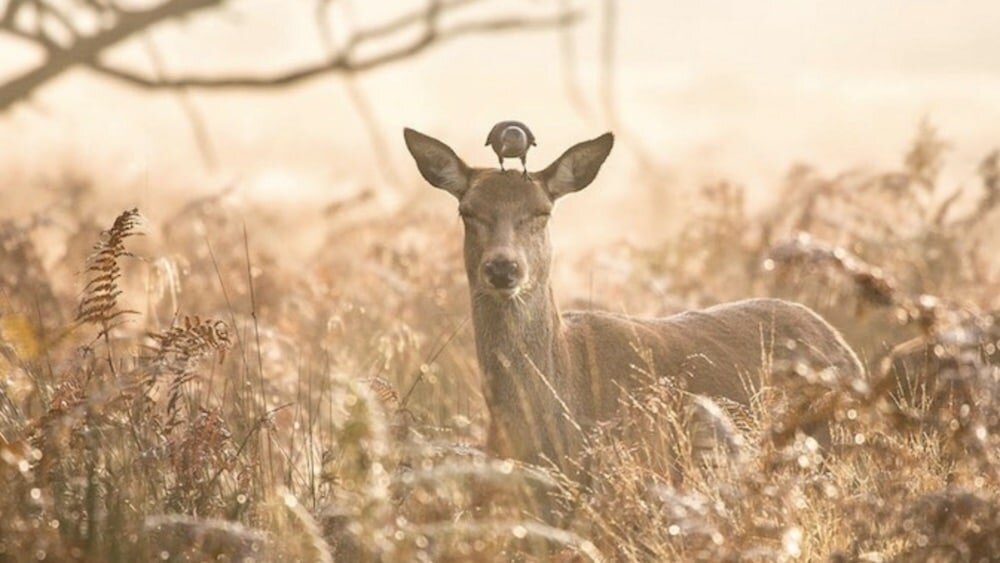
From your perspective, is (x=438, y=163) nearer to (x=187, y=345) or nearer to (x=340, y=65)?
(x=187, y=345)

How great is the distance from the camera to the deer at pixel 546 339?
7.03 meters

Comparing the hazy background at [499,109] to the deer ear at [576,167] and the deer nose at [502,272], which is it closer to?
the deer ear at [576,167]

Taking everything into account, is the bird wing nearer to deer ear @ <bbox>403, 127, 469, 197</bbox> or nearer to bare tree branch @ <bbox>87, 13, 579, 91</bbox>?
deer ear @ <bbox>403, 127, 469, 197</bbox>

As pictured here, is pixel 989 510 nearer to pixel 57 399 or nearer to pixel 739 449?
pixel 739 449

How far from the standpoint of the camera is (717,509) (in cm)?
533

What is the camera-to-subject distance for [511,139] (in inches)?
284

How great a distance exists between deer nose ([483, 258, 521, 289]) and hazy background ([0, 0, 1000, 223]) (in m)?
3.83

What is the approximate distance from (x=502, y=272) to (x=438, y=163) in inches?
36.5

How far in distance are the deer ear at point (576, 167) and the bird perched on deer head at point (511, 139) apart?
36 centimetres

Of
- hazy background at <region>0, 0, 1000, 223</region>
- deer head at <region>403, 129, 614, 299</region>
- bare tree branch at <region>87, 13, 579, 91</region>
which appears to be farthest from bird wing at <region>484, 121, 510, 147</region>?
bare tree branch at <region>87, 13, 579, 91</region>

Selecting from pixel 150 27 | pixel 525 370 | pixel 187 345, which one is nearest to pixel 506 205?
pixel 525 370

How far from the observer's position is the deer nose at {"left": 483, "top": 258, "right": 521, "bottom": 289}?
696 centimetres

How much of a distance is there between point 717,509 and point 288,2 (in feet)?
148

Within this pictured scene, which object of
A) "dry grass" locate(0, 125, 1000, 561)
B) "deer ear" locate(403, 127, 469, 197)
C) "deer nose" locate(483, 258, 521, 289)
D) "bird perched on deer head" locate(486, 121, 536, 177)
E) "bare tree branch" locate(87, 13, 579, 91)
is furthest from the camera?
"bare tree branch" locate(87, 13, 579, 91)
